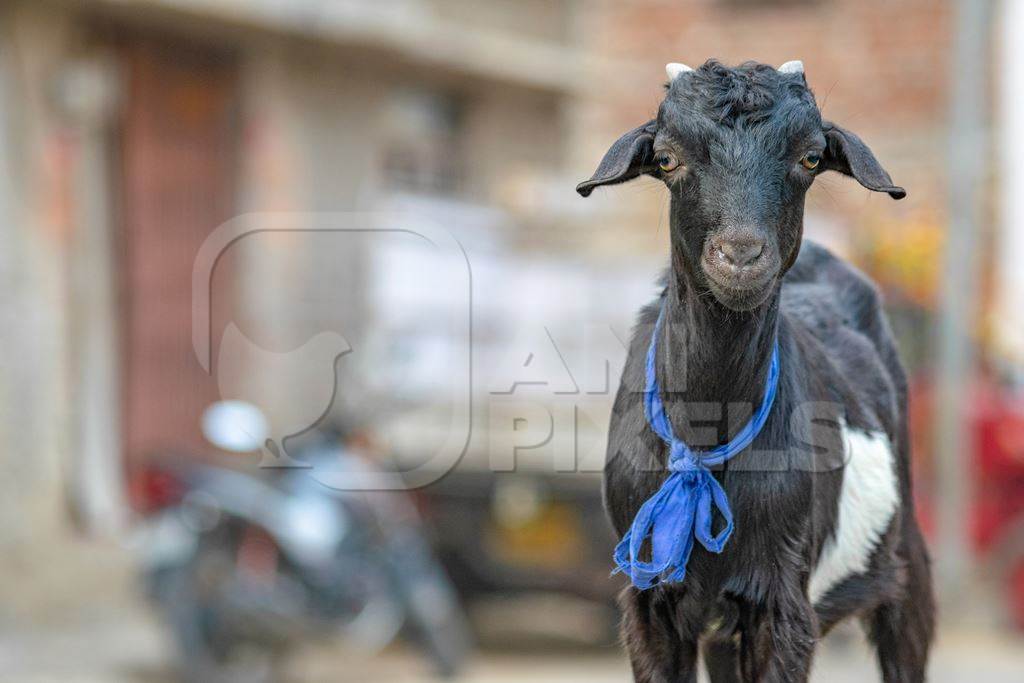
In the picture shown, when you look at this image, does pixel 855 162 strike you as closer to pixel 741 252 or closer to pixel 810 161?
pixel 810 161

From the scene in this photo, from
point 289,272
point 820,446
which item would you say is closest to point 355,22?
point 289,272

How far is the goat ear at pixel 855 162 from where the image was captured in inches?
107

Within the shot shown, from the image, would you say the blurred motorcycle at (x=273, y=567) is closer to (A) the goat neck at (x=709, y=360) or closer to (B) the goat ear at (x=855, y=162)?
(A) the goat neck at (x=709, y=360)

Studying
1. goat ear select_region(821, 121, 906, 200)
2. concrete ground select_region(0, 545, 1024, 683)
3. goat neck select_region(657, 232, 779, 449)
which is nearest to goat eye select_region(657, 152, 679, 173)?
goat neck select_region(657, 232, 779, 449)

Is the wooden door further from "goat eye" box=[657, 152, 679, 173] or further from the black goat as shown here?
"goat eye" box=[657, 152, 679, 173]

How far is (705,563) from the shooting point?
2900mm

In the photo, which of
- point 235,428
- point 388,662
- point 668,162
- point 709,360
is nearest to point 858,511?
point 709,360

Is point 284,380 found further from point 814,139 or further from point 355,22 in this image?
point 814,139

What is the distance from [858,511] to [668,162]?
3.49 ft

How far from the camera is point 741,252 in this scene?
2582mm

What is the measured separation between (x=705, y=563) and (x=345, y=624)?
474cm

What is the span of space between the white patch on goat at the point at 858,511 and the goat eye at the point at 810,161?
0.76m

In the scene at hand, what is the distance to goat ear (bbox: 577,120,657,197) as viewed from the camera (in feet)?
8.97

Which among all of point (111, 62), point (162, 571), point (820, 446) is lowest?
point (162, 571)
